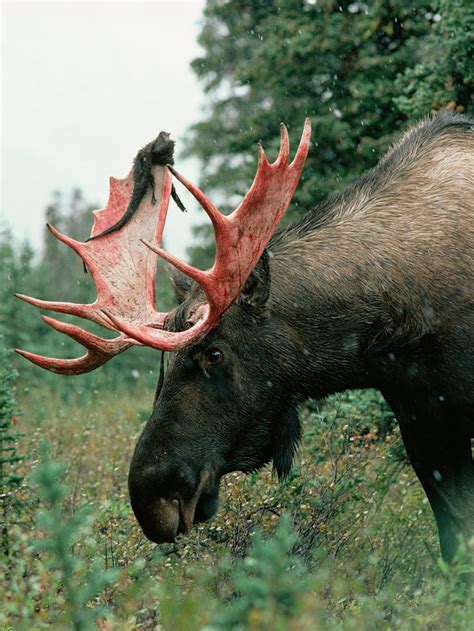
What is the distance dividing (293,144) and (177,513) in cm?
1033

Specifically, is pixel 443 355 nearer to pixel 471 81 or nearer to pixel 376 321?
pixel 376 321

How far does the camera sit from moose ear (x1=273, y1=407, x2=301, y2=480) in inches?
190

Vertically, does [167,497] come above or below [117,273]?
below

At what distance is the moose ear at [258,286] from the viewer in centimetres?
455

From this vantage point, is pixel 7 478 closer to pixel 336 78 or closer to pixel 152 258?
pixel 152 258

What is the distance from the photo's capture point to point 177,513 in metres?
4.47

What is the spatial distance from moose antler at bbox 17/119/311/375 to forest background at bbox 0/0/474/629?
90cm

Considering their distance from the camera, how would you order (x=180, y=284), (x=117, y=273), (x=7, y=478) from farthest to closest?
(x=7, y=478), (x=117, y=273), (x=180, y=284)

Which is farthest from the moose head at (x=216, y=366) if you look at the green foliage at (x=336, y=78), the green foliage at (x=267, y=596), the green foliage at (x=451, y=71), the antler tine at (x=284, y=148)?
the green foliage at (x=336, y=78)

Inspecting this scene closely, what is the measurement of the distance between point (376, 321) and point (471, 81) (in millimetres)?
4285

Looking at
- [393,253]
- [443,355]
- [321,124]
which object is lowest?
[321,124]

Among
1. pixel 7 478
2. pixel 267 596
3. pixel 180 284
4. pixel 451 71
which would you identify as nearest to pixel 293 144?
pixel 451 71

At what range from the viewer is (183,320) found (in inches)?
180

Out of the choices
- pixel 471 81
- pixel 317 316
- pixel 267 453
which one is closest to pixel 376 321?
pixel 317 316
